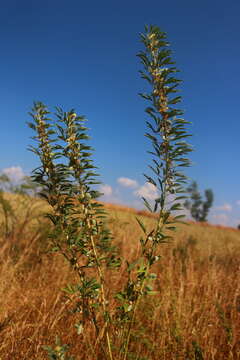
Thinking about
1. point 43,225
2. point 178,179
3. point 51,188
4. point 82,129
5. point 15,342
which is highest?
point 82,129

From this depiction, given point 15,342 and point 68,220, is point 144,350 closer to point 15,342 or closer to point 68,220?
point 15,342

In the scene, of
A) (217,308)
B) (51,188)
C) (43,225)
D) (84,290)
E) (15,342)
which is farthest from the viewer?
(43,225)

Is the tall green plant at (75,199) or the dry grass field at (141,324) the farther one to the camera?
the dry grass field at (141,324)

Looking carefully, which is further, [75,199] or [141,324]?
[141,324]

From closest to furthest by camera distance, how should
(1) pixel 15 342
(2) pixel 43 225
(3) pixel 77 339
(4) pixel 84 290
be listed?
(4) pixel 84 290 < (1) pixel 15 342 < (3) pixel 77 339 < (2) pixel 43 225

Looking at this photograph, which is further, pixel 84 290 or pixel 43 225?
pixel 43 225

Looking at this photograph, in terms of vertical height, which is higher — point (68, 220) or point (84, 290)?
point (68, 220)

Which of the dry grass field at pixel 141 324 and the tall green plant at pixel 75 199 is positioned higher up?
the tall green plant at pixel 75 199

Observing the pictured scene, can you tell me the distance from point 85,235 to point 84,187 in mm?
228

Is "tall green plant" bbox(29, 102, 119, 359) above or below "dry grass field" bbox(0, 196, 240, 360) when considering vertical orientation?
above

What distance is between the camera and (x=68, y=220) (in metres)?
1.30

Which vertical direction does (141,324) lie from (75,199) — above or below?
below

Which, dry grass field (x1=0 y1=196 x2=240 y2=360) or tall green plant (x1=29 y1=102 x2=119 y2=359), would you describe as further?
dry grass field (x1=0 y1=196 x2=240 y2=360)

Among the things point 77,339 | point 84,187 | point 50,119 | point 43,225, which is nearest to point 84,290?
point 84,187
